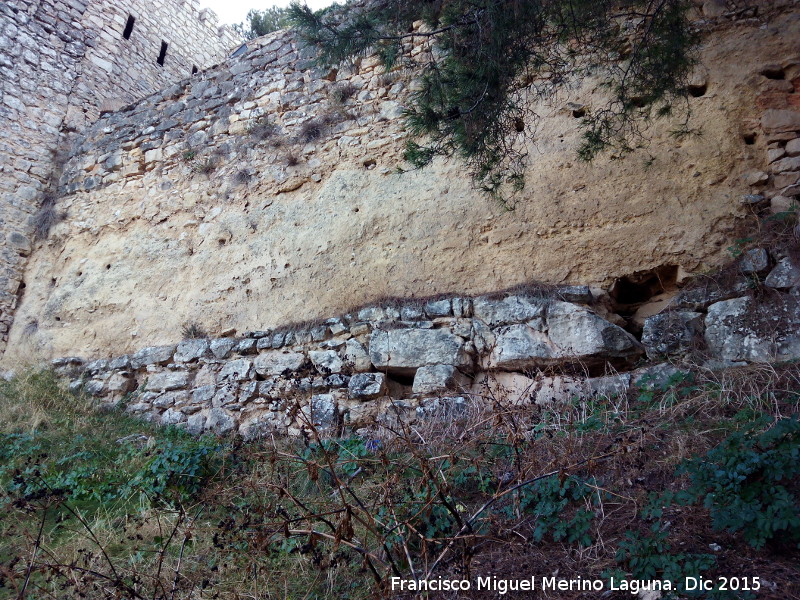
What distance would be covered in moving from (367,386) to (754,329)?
2916 mm

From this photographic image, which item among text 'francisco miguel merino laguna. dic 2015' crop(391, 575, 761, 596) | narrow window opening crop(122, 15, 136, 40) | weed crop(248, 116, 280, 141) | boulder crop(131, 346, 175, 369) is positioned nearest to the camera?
text 'francisco miguel merino laguna. dic 2015' crop(391, 575, 761, 596)

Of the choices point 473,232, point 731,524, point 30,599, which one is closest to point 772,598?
point 731,524

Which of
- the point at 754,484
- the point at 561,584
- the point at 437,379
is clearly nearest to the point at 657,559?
the point at 561,584

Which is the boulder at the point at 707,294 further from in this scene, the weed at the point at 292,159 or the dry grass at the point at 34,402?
the dry grass at the point at 34,402

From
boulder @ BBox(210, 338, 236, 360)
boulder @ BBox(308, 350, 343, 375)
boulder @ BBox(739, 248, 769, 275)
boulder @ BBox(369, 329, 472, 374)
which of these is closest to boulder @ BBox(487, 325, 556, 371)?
boulder @ BBox(369, 329, 472, 374)

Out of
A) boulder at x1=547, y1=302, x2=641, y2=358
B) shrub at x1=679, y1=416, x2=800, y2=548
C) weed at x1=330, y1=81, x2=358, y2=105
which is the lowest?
shrub at x1=679, y1=416, x2=800, y2=548

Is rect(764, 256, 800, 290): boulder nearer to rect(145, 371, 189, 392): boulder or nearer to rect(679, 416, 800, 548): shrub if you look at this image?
rect(679, 416, 800, 548): shrub

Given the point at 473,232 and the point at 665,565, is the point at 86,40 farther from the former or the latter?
the point at 665,565

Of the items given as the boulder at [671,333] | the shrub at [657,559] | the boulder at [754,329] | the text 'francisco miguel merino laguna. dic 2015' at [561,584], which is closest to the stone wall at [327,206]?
the boulder at [671,333]

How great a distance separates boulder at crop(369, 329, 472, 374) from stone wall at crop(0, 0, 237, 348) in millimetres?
5577

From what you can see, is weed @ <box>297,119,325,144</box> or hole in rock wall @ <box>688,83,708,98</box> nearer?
hole in rock wall @ <box>688,83,708,98</box>

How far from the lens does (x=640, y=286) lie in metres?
5.08

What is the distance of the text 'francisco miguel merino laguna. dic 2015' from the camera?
2.33 metres

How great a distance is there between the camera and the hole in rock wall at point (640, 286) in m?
4.91
